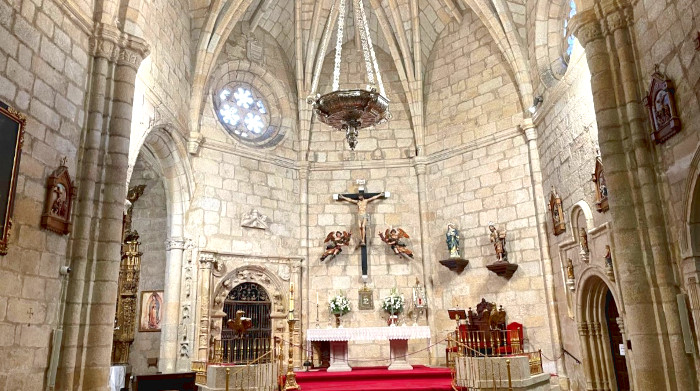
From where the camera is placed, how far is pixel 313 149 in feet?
48.8

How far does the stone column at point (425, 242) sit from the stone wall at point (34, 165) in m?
8.71

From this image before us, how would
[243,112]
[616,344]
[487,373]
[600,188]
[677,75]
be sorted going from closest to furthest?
1. [677,75]
2. [487,373]
3. [600,188]
4. [616,344]
5. [243,112]

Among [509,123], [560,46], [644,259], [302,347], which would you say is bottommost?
[302,347]

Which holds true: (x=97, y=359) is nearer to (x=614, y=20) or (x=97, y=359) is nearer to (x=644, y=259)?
(x=644, y=259)

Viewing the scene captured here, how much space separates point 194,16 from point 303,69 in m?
3.21

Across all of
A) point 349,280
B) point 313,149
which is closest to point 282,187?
point 313,149

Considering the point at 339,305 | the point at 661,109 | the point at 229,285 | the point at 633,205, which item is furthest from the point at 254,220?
the point at 661,109

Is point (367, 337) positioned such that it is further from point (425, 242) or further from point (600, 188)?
point (600, 188)

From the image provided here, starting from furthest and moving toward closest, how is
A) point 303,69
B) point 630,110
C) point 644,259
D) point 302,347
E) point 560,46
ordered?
point 303,69 < point 302,347 < point 560,46 < point 630,110 < point 644,259

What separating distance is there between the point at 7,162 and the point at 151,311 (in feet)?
24.7

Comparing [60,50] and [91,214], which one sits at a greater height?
[60,50]

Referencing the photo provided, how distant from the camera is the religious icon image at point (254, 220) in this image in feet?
42.8

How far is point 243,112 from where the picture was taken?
14273 mm

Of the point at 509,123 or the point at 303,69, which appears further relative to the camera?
the point at 303,69
